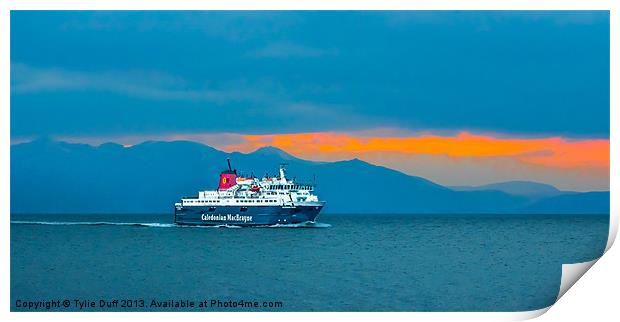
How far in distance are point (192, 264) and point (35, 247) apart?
399 inches

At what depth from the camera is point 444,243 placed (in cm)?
3584

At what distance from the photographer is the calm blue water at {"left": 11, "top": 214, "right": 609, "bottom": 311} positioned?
17.8 m

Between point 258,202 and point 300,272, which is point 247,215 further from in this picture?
point 300,272

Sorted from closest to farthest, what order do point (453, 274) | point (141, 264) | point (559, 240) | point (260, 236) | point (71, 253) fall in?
point (453, 274) < point (141, 264) < point (71, 253) < point (260, 236) < point (559, 240)

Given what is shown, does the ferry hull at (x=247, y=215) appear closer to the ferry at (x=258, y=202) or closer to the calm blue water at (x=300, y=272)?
the ferry at (x=258, y=202)

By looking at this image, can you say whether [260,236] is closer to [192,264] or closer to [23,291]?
[192,264]

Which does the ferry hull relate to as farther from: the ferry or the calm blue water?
the calm blue water

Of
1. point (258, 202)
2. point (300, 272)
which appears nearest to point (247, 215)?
point (258, 202)

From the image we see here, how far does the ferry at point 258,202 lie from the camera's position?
126ft

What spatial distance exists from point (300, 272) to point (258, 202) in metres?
16.8

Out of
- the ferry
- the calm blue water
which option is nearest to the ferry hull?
the ferry

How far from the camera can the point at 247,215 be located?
1533 inches
